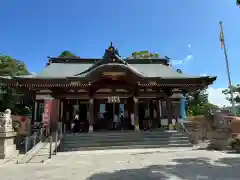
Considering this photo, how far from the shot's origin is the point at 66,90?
1402 cm

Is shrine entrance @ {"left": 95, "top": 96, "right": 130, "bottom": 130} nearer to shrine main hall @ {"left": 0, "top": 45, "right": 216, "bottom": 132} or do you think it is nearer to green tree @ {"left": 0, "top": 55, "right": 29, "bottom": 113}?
shrine main hall @ {"left": 0, "top": 45, "right": 216, "bottom": 132}

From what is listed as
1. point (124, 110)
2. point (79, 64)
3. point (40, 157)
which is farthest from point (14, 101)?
point (40, 157)

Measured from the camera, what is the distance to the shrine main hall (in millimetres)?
12914

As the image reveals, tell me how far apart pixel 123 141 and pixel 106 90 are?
4.64 metres

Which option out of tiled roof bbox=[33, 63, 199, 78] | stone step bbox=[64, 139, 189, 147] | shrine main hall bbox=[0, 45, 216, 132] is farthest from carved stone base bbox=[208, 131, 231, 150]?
tiled roof bbox=[33, 63, 199, 78]

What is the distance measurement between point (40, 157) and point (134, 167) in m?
4.49

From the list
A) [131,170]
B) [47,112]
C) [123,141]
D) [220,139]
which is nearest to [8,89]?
[47,112]

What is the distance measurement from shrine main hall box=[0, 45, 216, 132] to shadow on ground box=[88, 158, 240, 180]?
6539mm

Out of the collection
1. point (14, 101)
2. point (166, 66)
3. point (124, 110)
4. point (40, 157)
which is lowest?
point (40, 157)

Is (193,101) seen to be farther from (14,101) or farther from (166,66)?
(14,101)

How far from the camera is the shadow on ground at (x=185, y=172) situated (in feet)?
17.8

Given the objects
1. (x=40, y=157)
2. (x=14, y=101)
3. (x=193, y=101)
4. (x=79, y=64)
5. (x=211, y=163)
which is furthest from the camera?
(x=193, y=101)

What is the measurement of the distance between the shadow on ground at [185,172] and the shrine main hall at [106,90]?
6539 millimetres

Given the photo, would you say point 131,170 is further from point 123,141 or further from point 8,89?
point 8,89
